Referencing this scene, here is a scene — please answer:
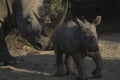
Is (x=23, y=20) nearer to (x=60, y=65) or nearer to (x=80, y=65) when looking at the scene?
(x=60, y=65)

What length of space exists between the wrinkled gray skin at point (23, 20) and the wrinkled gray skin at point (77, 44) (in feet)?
1.93

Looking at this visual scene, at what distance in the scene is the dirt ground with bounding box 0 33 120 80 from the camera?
7.25 m

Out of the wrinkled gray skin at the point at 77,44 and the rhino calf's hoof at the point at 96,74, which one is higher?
the wrinkled gray skin at the point at 77,44

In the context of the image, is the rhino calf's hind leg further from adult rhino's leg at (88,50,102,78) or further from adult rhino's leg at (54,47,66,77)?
adult rhino's leg at (88,50,102,78)

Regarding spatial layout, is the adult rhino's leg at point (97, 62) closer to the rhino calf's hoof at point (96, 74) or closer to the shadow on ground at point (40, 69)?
the rhino calf's hoof at point (96, 74)

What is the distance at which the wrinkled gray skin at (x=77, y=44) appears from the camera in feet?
20.8

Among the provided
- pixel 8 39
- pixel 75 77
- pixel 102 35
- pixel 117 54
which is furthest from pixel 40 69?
pixel 102 35

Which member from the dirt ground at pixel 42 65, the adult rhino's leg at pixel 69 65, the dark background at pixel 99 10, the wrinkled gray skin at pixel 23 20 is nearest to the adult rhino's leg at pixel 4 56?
the wrinkled gray skin at pixel 23 20

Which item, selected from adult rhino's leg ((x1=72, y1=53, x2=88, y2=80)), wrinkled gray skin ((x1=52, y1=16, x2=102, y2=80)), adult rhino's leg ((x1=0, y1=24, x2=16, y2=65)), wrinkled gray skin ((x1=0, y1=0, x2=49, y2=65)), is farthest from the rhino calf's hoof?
adult rhino's leg ((x1=0, y1=24, x2=16, y2=65))

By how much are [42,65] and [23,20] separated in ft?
3.09

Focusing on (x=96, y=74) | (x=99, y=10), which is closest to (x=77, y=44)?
(x=96, y=74)

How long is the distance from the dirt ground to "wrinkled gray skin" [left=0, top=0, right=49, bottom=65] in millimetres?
433

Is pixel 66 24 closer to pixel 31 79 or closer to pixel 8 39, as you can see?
pixel 31 79

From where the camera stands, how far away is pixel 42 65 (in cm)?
823
